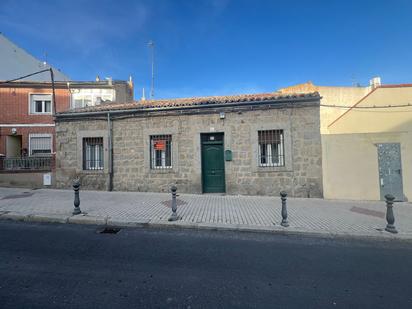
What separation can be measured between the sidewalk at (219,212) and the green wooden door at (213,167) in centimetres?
67

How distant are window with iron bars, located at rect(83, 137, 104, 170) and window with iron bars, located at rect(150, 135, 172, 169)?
8.23 feet

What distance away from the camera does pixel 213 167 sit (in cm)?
923

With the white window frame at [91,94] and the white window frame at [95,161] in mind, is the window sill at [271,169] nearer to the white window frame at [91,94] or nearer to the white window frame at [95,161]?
the white window frame at [95,161]

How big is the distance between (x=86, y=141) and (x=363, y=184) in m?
11.6

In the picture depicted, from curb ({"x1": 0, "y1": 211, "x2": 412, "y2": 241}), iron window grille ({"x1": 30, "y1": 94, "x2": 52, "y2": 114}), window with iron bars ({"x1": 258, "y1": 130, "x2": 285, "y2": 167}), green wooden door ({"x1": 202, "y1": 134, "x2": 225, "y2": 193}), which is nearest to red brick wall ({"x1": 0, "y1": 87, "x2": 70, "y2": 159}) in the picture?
iron window grille ({"x1": 30, "y1": 94, "x2": 52, "y2": 114})

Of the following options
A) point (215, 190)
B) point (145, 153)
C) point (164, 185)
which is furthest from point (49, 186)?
point (215, 190)

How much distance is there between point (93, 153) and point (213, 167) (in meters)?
5.58

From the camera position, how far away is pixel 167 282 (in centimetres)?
300

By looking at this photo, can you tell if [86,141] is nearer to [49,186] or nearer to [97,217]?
[49,186]

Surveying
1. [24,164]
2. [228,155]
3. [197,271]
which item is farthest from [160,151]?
[197,271]

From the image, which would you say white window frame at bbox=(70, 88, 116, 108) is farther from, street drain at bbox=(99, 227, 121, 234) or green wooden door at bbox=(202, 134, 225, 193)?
street drain at bbox=(99, 227, 121, 234)

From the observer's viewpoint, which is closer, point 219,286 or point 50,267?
point 219,286

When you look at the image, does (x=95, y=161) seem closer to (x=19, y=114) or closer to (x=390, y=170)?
(x=19, y=114)

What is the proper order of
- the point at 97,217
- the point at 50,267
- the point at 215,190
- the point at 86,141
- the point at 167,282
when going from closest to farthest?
the point at 167,282 < the point at 50,267 < the point at 97,217 < the point at 215,190 < the point at 86,141
